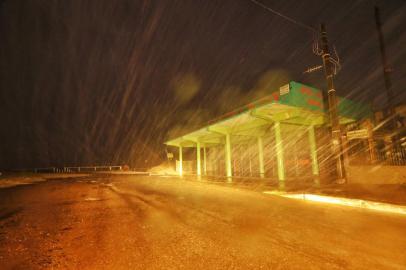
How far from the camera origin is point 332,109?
10.4m

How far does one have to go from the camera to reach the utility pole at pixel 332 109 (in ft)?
33.5

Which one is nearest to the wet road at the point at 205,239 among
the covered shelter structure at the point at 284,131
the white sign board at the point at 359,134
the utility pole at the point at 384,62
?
the white sign board at the point at 359,134

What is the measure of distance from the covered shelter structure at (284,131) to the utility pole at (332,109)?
208cm

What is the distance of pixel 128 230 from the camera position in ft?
18.0

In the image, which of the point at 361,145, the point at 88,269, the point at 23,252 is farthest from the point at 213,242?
the point at 361,145

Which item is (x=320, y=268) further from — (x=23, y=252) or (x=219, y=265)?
(x=23, y=252)

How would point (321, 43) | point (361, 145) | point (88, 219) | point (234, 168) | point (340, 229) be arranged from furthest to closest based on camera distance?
point (234, 168) → point (361, 145) → point (321, 43) → point (88, 219) → point (340, 229)

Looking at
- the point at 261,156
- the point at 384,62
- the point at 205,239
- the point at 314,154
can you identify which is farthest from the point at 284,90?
the point at 384,62

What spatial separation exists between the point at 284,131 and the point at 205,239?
658 inches

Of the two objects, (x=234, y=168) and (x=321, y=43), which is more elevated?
(x=321, y=43)

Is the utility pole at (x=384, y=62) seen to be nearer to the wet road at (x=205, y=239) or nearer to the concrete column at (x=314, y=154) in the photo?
the concrete column at (x=314, y=154)

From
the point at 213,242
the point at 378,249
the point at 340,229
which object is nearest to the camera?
the point at 378,249

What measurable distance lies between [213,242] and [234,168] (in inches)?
856

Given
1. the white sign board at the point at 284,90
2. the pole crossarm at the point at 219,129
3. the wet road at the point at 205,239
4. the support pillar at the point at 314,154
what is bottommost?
the wet road at the point at 205,239
